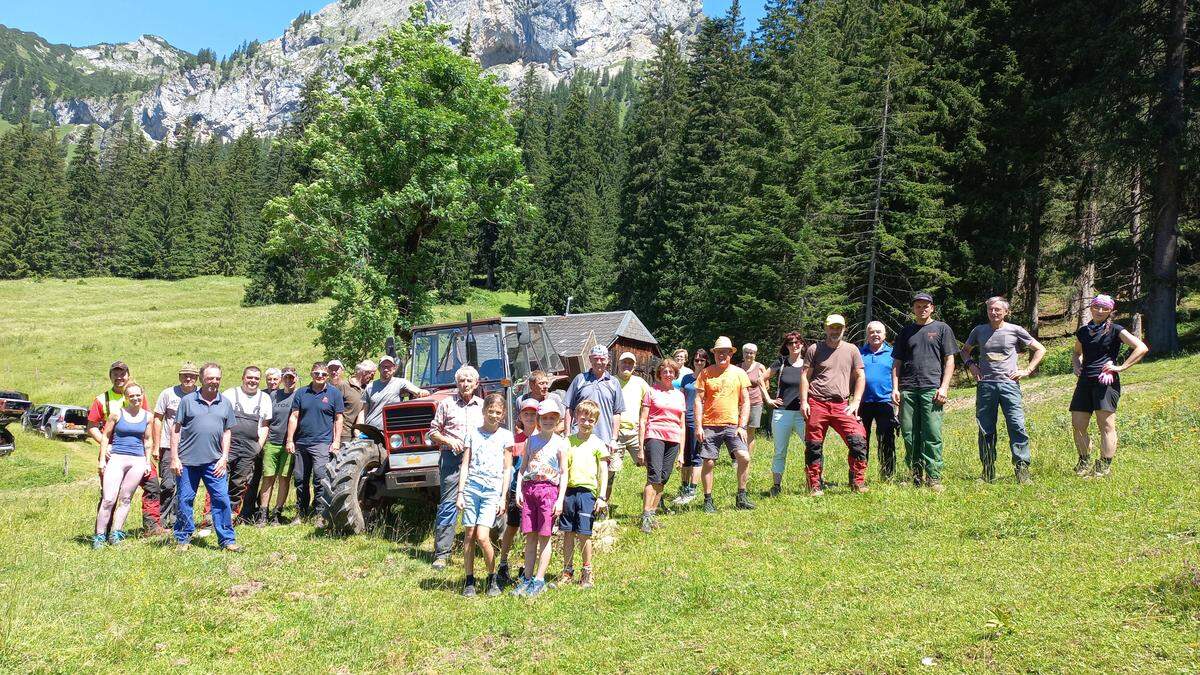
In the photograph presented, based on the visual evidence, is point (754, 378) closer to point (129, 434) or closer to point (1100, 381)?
point (1100, 381)

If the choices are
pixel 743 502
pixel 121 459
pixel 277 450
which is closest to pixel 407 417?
pixel 277 450

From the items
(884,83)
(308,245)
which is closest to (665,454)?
(308,245)

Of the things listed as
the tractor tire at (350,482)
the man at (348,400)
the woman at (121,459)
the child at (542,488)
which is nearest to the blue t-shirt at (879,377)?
the child at (542,488)

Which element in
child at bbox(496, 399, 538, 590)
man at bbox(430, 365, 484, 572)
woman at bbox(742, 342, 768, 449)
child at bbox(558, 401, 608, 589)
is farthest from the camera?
woman at bbox(742, 342, 768, 449)

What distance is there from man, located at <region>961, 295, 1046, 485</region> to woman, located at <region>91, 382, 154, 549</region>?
30.0ft

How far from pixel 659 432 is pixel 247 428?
5022 millimetres

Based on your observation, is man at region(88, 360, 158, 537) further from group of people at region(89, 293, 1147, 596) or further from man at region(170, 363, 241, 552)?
man at region(170, 363, 241, 552)

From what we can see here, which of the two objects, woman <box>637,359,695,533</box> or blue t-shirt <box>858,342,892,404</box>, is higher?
blue t-shirt <box>858,342,892,404</box>

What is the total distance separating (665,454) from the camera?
29.2 ft

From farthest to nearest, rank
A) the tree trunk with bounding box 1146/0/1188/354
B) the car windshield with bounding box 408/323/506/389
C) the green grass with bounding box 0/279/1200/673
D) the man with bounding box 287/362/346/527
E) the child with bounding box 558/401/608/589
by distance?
the tree trunk with bounding box 1146/0/1188/354
the car windshield with bounding box 408/323/506/389
the man with bounding box 287/362/346/527
the child with bounding box 558/401/608/589
the green grass with bounding box 0/279/1200/673

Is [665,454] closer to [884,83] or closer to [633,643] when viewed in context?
[633,643]

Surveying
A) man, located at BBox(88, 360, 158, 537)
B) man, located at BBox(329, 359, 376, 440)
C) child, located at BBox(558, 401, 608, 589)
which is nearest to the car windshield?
man, located at BBox(329, 359, 376, 440)

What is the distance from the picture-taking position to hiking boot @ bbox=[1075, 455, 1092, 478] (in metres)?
8.44

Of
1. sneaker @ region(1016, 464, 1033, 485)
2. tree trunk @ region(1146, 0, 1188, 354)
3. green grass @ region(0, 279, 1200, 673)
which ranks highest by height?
tree trunk @ region(1146, 0, 1188, 354)
